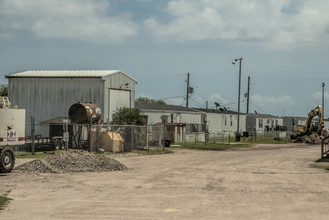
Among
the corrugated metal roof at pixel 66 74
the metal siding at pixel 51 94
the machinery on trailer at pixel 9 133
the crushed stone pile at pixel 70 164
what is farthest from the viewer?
the corrugated metal roof at pixel 66 74

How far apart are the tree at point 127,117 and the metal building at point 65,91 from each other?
39.7 inches

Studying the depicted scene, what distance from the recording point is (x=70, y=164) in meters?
23.6

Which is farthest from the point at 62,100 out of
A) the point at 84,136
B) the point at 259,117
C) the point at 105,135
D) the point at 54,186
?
the point at 259,117

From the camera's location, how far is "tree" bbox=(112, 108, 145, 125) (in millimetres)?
49062

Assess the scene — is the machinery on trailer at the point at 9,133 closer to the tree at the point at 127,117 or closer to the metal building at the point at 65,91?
the tree at the point at 127,117

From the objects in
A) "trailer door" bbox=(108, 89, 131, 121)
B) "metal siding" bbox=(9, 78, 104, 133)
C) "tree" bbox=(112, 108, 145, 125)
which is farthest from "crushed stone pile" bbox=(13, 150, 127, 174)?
"trailer door" bbox=(108, 89, 131, 121)

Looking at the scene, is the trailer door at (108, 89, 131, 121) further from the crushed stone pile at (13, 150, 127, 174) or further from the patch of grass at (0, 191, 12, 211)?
the patch of grass at (0, 191, 12, 211)

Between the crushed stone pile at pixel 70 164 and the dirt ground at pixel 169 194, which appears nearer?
the dirt ground at pixel 169 194

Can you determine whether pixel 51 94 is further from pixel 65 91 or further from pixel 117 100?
pixel 117 100

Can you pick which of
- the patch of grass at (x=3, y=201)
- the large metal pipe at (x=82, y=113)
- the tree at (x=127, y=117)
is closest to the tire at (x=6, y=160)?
the patch of grass at (x=3, y=201)

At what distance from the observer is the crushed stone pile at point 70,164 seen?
2267cm

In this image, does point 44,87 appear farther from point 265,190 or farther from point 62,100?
point 265,190

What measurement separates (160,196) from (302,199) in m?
4.19

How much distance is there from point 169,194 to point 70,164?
8.94 meters
